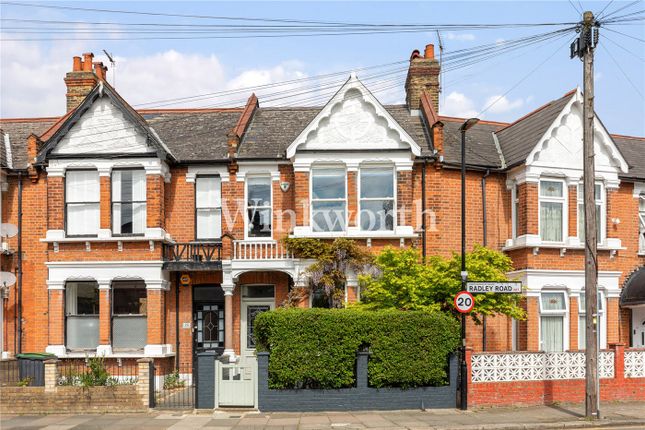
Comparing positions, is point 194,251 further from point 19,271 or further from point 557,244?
point 557,244

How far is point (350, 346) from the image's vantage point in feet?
60.2

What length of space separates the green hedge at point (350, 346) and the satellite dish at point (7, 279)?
9.36 metres

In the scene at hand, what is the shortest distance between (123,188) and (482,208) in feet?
39.4

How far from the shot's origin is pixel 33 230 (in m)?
24.1

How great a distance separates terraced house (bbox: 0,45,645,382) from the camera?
75.3 ft

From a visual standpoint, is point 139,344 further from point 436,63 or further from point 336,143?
point 436,63

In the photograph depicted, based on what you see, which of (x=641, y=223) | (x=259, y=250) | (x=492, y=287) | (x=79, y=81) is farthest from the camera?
(x=79, y=81)

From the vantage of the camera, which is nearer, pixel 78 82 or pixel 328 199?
pixel 328 199

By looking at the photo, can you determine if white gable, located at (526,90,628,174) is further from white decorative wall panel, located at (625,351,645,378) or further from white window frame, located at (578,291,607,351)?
white decorative wall panel, located at (625,351,645,378)

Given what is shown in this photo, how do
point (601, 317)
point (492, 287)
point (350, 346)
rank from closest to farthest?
point (350, 346), point (492, 287), point (601, 317)

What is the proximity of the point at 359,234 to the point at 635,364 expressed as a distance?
345 inches

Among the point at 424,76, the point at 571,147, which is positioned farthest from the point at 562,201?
the point at 424,76

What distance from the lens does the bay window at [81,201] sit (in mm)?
23328

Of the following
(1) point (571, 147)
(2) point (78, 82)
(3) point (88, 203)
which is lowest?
(3) point (88, 203)
